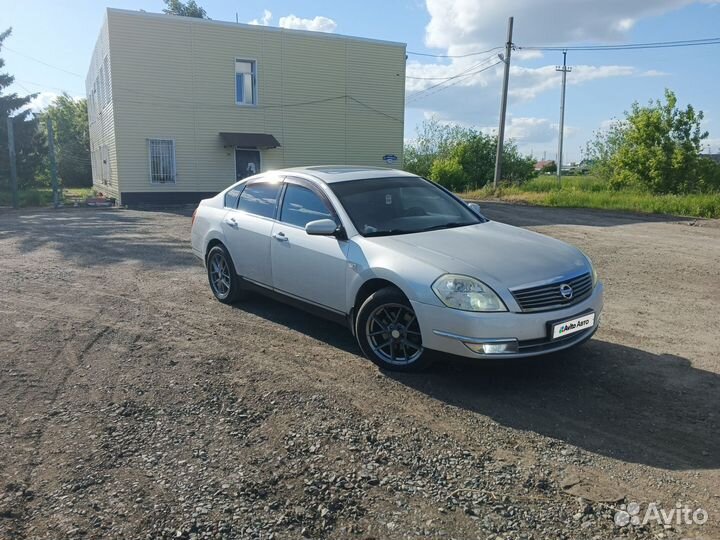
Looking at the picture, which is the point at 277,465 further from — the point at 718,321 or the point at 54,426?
the point at 718,321

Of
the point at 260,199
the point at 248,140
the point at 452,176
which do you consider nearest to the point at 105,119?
the point at 248,140

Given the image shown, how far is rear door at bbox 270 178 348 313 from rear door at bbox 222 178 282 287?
0.51ft

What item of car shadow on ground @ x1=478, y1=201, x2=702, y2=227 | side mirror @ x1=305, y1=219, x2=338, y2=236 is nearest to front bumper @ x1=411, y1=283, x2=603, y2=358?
side mirror @ x1=305, y1=219, x2=338, y2=236

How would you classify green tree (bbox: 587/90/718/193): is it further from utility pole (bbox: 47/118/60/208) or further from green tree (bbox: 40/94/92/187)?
green tree (bbox: 40/94/92/187)

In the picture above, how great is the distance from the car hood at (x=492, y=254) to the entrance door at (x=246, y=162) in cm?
2071

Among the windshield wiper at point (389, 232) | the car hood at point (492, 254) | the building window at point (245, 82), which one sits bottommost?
the car hood at point (492, 254)

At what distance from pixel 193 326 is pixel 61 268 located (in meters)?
4.39

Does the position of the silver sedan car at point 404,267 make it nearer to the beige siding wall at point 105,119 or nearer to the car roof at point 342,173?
the car roof at point 342,173

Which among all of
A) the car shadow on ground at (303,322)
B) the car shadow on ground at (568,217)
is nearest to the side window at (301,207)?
the car shadow on ground at (303,322)

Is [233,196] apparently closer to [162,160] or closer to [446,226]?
[446,226]

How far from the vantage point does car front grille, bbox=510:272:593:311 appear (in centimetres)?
420

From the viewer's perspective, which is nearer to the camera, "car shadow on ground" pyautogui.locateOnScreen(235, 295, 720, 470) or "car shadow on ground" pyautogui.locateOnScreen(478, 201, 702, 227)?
"car shadow on ground" pyautogui.locateOnScreen(235, 295, 720, 470)

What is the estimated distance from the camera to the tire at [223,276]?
6633mm

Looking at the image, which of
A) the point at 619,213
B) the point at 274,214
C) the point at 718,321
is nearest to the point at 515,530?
the point at 274,214
